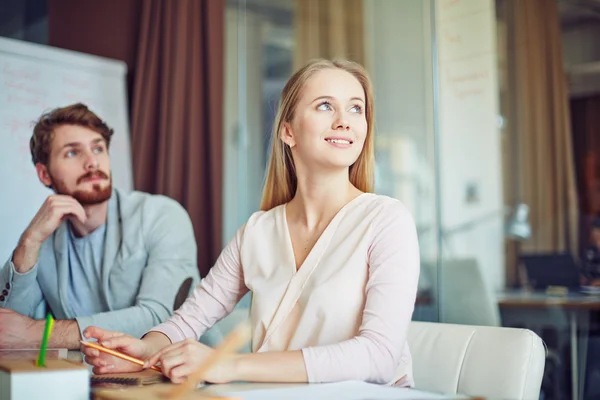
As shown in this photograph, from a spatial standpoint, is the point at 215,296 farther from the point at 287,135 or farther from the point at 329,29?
the point at 329,29

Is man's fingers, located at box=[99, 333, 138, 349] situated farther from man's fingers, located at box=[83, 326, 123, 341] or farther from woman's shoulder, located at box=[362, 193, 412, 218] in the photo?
woman's shoulder, located at box=[362, 193, 412, 218]

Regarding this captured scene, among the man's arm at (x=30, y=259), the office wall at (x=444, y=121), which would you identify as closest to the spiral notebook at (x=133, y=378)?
the man's arm at (x=30, y=259)

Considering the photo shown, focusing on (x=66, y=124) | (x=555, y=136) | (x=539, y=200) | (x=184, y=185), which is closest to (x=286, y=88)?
(x=66, y=124)

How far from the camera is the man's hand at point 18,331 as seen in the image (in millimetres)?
2217

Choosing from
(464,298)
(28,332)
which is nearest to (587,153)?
(464,298)

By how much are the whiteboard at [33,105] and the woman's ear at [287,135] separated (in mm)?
1196

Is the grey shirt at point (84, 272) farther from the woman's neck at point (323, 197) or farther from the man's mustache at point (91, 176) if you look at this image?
the woman's neck at point (323, 197)

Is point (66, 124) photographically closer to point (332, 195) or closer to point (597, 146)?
point (332, 195)

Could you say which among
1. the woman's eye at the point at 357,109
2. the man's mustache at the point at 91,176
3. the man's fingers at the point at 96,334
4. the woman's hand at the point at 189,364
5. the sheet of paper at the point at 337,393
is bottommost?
the sheet of paper at the point at 337,393

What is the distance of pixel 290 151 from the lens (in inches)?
A: 74.8

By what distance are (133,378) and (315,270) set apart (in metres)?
0.50

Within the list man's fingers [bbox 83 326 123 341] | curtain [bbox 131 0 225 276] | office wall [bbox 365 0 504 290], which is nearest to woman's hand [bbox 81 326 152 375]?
man's fingers [bbox 83 326 123 341]

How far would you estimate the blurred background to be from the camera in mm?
3170

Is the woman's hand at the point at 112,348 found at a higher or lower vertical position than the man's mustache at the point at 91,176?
lower
